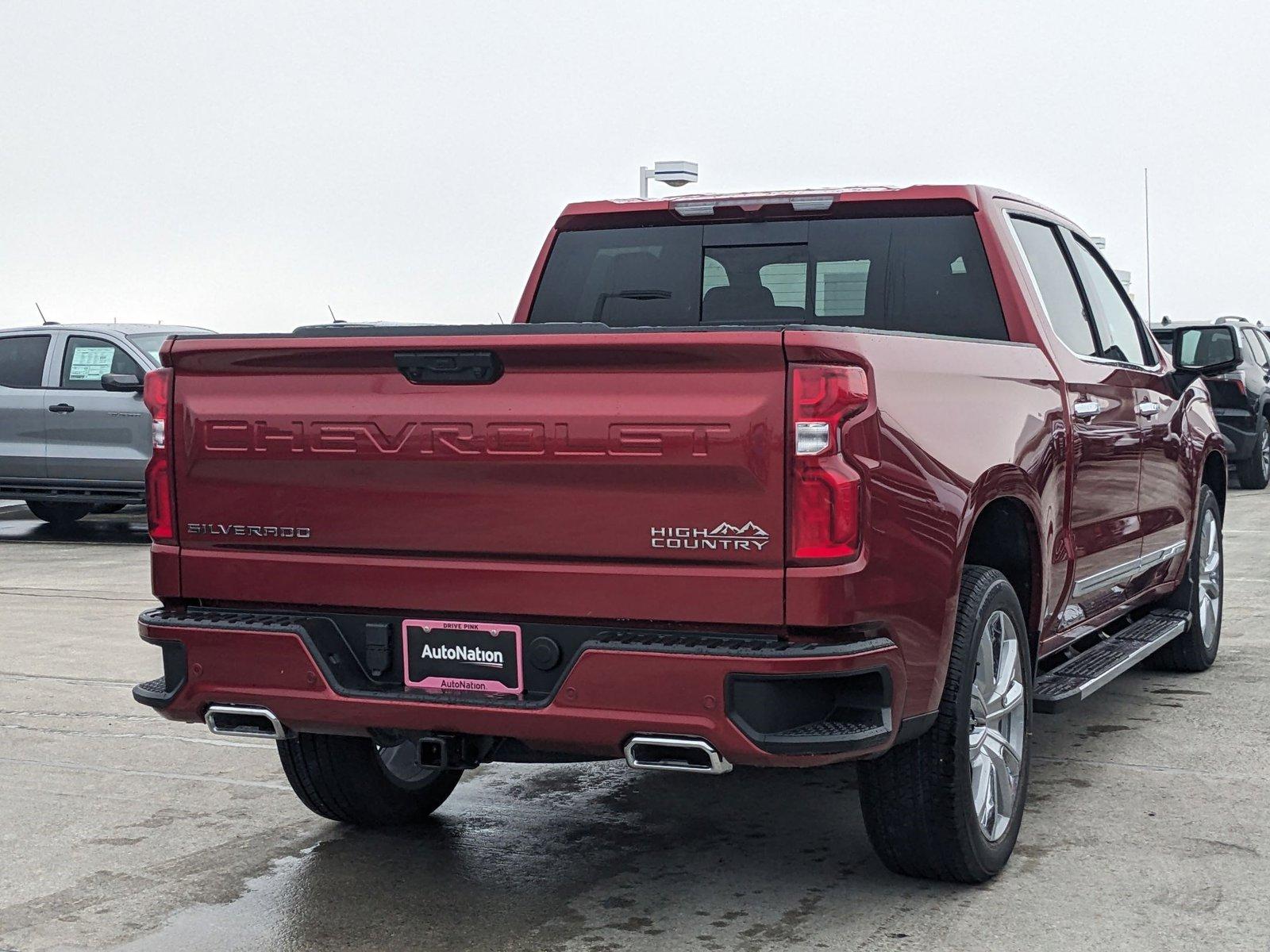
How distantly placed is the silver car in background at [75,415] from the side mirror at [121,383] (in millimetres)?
30

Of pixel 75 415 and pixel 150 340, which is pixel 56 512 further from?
pixel 150 340

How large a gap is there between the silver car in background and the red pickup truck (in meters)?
9.95

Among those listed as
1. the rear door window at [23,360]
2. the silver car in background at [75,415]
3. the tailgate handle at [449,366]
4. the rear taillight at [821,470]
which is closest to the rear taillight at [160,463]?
the tailgate handle at [449,366]

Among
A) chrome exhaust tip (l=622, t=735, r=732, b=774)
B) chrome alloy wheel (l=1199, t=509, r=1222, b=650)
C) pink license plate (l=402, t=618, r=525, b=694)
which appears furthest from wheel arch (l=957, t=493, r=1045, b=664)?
chrome alloy wheel (l=1199, t=509, r=1222, b=650)

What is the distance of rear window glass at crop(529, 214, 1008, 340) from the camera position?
5551 mm

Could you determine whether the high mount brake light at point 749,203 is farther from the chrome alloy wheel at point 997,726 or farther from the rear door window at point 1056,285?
the chrome alloy wheel at point 997,726

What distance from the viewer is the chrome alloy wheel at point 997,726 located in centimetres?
464

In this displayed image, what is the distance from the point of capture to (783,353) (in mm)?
3824

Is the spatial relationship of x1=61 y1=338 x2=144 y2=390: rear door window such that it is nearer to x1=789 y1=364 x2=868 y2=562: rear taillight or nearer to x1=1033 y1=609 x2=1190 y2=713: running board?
x1=1033 y1=609 x2=1190 y2=713: running board

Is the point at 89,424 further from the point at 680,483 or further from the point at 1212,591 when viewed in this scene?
the point at 680,483

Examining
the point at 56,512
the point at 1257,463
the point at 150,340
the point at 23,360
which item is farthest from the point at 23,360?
the point at 1257,463

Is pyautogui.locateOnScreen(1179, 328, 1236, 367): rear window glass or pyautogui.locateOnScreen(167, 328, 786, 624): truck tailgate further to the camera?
pyautogui.locateOnScreen(1179, 328, 1236, 367): rear window glass

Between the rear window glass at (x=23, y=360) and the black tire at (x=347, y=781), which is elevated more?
the rear window glass at (x=23, y=360)

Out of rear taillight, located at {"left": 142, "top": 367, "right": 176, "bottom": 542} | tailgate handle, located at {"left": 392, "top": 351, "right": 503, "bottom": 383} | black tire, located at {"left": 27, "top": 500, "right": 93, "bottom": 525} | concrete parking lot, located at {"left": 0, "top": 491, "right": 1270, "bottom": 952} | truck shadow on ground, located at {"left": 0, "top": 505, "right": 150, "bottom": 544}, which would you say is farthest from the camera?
black tire, located at {"left": 27, "top": 500, "right": 93, "bottom": 525}
